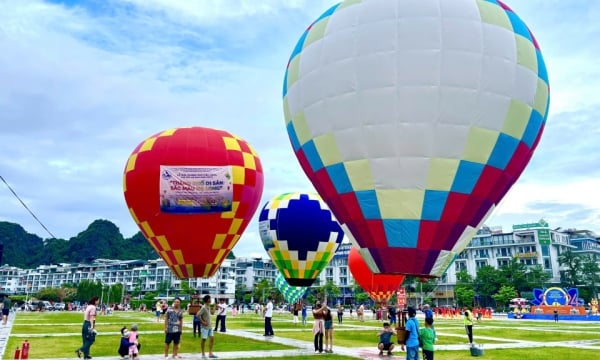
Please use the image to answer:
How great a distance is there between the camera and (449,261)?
1138cm

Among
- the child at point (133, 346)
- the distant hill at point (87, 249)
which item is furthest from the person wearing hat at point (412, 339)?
the distant hill at point (87, 249)

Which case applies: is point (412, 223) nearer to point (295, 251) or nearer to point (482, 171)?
point (482, 171)

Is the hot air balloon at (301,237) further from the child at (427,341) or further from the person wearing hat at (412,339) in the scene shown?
the person wearing hat at (412,339)

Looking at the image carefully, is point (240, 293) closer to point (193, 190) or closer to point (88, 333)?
point (193, 190)

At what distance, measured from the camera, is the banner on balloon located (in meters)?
20.1

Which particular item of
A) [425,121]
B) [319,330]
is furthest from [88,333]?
[425,121]

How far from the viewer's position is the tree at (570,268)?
77.6m

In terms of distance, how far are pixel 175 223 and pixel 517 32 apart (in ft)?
48.0

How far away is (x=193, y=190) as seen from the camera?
2022cm

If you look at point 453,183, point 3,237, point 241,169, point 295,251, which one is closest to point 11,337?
point 241,169

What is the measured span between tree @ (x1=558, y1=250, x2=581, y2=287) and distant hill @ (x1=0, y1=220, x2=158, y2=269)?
130 m

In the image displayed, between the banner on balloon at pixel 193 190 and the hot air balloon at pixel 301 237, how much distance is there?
22.1 feet

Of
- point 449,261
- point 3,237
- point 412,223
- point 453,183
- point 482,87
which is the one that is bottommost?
point 449,261

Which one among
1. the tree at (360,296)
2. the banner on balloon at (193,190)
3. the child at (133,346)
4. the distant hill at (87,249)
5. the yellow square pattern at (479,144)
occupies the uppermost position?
the distant hill at (87,249)
